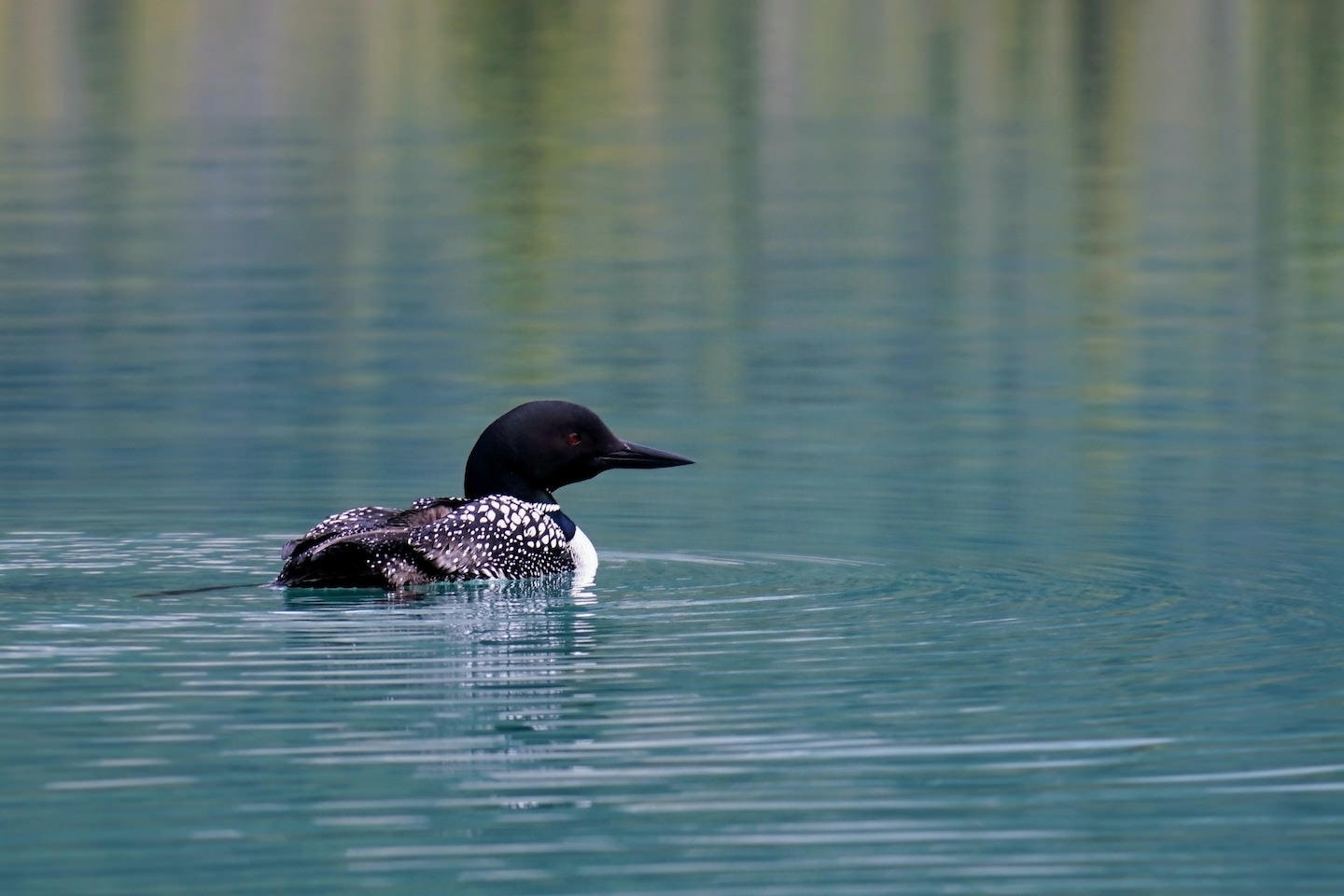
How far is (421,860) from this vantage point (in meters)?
5.92

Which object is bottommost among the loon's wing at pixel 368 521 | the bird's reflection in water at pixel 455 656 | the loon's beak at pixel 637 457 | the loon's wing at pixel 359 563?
the bird's reflection in water at pixel 455 656

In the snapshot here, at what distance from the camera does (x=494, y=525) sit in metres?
9.30

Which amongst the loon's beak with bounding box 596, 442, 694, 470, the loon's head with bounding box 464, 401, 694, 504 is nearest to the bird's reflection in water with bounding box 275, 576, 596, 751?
the loon's head with bounding box 464, 401, 694, 504

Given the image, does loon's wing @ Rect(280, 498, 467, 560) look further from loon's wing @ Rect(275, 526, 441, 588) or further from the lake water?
the lake water

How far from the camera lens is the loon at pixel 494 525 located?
8859 mm

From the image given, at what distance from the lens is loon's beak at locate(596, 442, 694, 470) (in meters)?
9.98

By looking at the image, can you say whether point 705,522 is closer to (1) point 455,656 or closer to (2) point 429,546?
(2) point 429,546

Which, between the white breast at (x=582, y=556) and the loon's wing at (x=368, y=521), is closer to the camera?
the loon's wing at (x=368, y=521)

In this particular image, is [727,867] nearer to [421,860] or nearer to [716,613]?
[421,860]

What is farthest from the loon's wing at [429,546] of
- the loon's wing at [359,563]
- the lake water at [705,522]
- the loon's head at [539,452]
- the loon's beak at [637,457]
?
the loon's beak at [637,457]

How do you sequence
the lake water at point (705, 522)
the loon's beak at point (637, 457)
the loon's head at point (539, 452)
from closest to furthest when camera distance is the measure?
the lake water at point (705, 522), the loon's head at point (539, 452), the loon's beak at point (637, 457)

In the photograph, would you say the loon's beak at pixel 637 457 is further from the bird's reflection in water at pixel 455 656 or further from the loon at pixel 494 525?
the bird's reflection in water at pixel 455 656

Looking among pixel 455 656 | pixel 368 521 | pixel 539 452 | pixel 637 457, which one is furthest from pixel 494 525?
pixel 455 656

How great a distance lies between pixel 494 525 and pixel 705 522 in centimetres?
115
